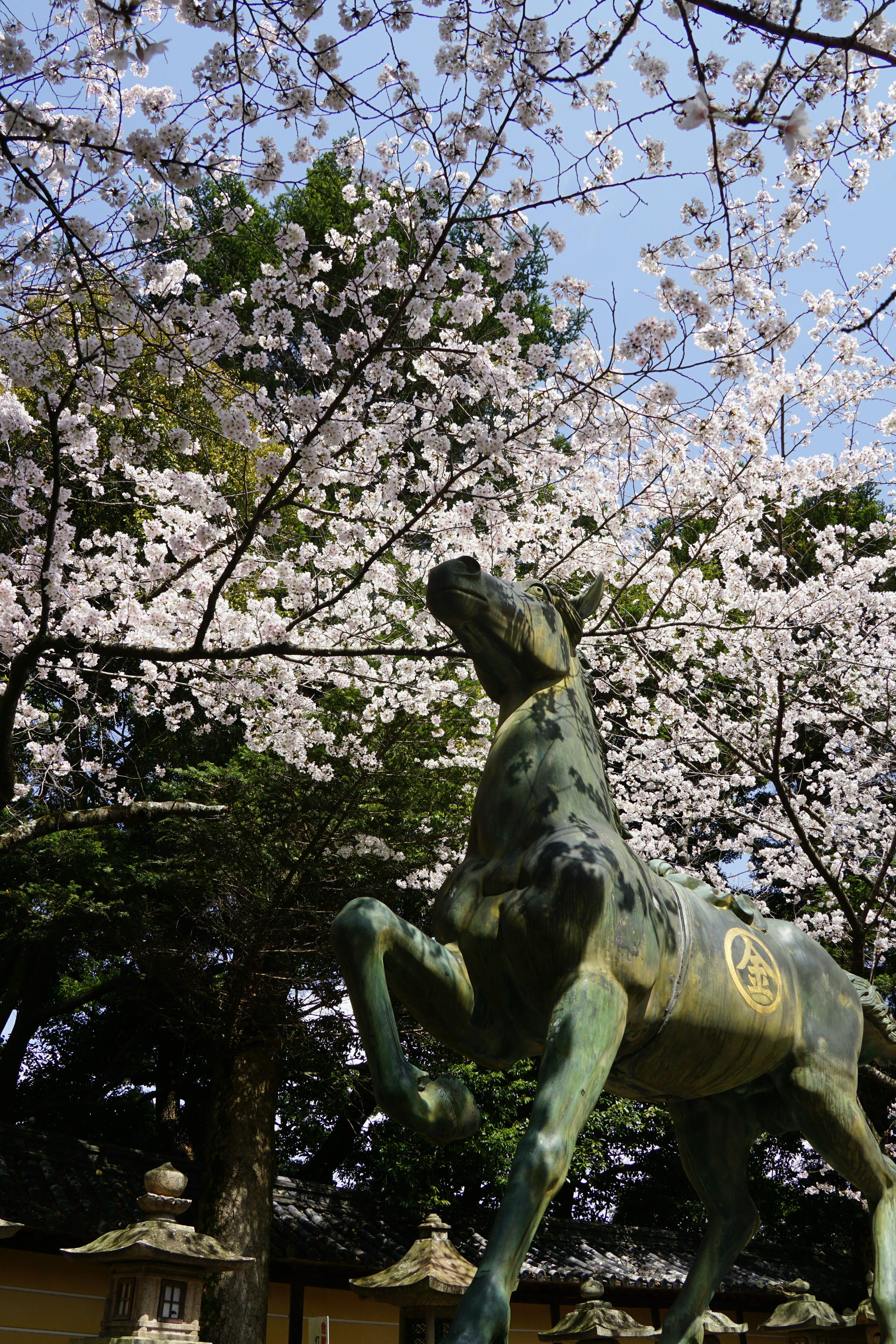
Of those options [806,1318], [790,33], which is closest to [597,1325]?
[806,1318]

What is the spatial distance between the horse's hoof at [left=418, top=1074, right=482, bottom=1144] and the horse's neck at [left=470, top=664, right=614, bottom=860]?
24.8 inches

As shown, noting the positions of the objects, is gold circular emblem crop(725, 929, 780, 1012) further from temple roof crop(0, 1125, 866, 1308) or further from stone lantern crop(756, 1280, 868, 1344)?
stone lantern crop(756, 1280, 868, 1344)

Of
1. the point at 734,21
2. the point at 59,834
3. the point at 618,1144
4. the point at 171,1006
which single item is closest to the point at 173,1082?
the point at 171,1006

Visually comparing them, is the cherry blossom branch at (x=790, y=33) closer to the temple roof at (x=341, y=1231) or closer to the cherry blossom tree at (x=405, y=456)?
the cherry blossom tree at (x=405, y=456)

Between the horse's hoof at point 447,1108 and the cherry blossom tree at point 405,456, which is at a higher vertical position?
the cherry blossom tree at point 405,456

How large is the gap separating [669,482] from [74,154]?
5635 mm

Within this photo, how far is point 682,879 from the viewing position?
3.78m

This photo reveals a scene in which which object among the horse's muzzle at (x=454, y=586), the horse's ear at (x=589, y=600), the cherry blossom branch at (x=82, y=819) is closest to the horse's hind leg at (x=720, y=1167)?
the horse's ear at (x=589, y=600)

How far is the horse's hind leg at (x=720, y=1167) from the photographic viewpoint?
3576mm

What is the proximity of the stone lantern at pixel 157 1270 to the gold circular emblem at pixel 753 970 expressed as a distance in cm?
649

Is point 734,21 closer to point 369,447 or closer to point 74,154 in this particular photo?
point 74,154

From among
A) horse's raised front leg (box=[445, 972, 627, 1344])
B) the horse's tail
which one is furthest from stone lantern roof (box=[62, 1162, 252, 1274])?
horse's raised front leg (box=[445, 972, 627, 1344])

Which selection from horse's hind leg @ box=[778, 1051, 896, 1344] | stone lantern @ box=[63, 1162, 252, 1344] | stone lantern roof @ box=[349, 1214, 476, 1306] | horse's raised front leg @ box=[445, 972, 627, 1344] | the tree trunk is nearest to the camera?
horse's raised front leg @ box=[445, 972, 627, 1344]

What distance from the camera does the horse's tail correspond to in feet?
12.6
